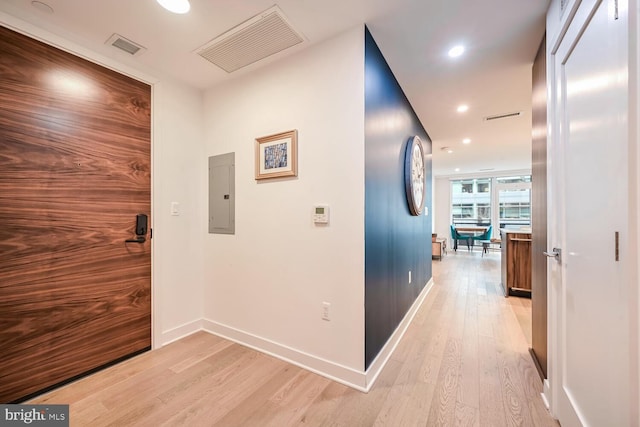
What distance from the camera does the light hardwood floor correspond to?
4.65ft

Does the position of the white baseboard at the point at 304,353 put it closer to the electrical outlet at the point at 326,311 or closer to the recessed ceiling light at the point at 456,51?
the electrical outlet at the point at 326,311

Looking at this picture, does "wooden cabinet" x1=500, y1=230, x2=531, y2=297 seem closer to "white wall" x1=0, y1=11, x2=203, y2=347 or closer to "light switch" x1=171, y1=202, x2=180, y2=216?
"white wall" x1=0, y1=11, x2=203, y2=347

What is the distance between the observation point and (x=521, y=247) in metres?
3.45

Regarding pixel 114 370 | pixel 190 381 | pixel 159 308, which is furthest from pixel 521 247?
pixel 114 370

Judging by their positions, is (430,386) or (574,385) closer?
(574,385)

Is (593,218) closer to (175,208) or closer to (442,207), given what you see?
(175,208)

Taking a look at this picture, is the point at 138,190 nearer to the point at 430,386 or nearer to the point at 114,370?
the point at 114,370

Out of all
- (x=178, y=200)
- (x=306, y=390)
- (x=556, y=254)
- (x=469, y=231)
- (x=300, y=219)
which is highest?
(x=178, y=200)

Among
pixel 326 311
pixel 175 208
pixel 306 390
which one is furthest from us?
pixel 175 208

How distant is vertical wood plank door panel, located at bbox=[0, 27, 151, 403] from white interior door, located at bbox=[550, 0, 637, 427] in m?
2.73

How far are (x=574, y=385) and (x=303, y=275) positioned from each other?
1533 mm

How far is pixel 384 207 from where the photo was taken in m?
1.99

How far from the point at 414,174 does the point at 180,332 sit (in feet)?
9.05

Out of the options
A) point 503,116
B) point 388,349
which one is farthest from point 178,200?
point 503,116
